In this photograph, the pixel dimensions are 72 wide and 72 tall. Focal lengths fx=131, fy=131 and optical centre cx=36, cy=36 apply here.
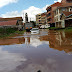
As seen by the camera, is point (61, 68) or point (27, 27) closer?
point (61, 68)

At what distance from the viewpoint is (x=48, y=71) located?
4.83 meters

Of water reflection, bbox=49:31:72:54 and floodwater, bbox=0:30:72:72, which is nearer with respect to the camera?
floodwater, bbox=0:30:72:72

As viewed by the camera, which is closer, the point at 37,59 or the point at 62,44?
the point at 37,59

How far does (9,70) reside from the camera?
16.9ft

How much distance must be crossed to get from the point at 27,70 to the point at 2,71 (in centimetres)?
98

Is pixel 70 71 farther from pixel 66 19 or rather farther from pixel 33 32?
pixel 66 19

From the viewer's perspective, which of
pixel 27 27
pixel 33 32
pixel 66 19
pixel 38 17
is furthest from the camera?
pixel 38 17

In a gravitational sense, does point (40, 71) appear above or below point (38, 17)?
below

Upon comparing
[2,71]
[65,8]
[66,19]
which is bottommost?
[2,71]

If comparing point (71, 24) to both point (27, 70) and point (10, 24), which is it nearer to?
point (10, 24)

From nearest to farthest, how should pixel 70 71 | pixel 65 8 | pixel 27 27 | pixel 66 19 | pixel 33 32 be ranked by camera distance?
pixel 70 71
pixel 33 32
pixel 66 19
pixel 27 27
pixel 65 8

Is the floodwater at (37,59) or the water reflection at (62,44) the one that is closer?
the floodwater at (37,59)

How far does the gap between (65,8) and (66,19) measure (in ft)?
37.3

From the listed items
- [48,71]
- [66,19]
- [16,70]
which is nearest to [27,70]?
[16,70]
